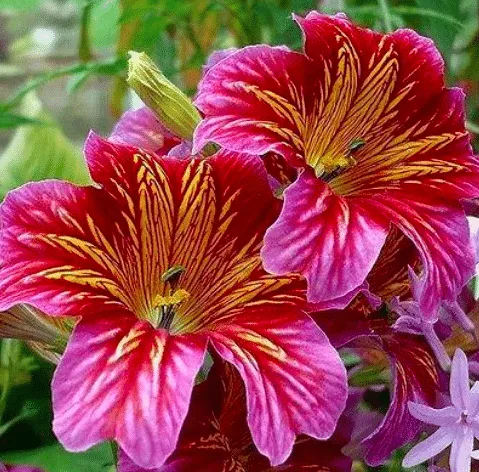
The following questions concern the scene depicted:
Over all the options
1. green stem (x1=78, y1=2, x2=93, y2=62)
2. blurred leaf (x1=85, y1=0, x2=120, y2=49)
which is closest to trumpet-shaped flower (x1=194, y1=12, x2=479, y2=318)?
green stem (x1=78, y1=2, x2=93, y2=62)

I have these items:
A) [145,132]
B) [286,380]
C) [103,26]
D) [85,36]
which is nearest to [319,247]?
[286,380]

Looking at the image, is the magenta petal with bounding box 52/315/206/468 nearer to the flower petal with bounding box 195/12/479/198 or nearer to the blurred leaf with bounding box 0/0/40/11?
the flower petal with bounding box 195/12/479/198

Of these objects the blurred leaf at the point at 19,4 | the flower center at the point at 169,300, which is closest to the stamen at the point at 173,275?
the flower center at the point at 169,300

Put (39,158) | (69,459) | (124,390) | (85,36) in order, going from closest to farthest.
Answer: (124,390) < (69,459) < (85,36) < (39,158)

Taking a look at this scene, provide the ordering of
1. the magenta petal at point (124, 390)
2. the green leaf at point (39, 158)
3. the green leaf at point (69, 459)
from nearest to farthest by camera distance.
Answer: the magenta petal at point (124, 390) → the green leaf at point (69, 459) → the green leaf at point (39, 158)

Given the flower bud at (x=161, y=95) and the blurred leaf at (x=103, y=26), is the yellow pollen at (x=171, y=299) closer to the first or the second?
the flower bud at (x=161, y=95)

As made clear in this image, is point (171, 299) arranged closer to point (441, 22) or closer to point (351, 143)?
point (351, 143)

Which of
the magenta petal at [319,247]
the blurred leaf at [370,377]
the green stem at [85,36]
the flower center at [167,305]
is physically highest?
the magenta petal at [319,247]
